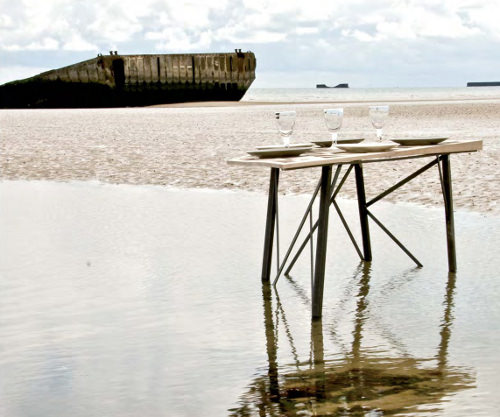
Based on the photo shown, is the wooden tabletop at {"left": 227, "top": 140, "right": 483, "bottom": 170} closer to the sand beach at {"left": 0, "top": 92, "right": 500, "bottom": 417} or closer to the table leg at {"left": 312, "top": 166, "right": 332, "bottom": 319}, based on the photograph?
the table leg at {"left": 312, "top": 166, "right": 332, "bottom": 319}

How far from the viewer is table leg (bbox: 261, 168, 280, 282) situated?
205 inches

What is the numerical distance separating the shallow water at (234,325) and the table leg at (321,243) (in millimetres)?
120

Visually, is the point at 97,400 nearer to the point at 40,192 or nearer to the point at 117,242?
the point at 117,242

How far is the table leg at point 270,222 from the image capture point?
205 inches

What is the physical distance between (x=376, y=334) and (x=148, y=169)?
27.8 ft

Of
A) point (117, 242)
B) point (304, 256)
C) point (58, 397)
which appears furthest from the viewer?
point (117, 242)

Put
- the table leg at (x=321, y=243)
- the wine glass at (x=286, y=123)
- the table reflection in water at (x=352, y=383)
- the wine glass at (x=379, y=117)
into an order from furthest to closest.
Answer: the wine glass at (x=379, y=117) → the wine glass at (x=286, y=123) → the table leg at (x=321, y=243) → the table reflection in water at (x=352, y=383)

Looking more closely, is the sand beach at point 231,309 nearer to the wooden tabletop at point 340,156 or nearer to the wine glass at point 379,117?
the wooden tabletop at point 340,156

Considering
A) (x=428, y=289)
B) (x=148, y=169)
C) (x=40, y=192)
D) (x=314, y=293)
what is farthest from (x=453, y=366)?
(x=148, y=169)

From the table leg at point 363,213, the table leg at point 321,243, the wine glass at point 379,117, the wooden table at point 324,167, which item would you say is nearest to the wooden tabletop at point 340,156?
the wooden table at point 324,167

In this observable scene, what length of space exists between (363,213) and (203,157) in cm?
792

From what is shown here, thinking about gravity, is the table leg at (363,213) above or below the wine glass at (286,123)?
below

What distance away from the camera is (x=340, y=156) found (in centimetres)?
473

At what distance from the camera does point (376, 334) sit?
4496 millimetres
